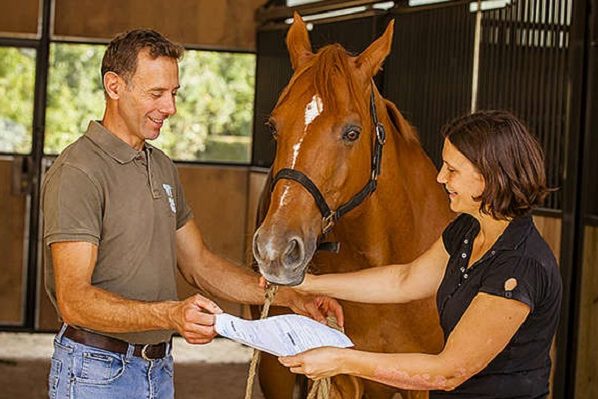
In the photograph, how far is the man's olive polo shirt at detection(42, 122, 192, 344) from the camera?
7.23ft

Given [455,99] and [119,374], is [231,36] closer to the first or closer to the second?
[455,99]

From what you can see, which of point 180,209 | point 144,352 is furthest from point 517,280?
point 180,209

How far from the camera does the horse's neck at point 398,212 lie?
2.74 metres

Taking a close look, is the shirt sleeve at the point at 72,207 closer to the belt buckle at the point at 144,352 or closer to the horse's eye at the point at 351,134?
the belt buckle at the point at 144,352

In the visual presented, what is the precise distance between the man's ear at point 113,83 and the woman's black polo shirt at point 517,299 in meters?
0.78

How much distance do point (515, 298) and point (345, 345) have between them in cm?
34

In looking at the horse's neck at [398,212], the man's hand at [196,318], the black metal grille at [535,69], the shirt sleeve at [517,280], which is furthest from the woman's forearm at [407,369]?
the black metal grille at [535,69]

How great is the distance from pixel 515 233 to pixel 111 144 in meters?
0.84

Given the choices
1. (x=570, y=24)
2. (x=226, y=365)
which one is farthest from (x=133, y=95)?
(x=226, y=365)

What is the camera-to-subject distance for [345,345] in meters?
2.10

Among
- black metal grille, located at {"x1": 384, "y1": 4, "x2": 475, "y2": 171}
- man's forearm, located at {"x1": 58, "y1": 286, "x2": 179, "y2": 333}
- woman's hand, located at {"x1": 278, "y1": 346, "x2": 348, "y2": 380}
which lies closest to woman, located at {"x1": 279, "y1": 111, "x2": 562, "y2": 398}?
woman's hand, located at {"x1": 278, "y1": 346, "x2": 348, "y2": 380}

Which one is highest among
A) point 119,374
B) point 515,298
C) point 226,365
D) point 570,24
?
point 570,24

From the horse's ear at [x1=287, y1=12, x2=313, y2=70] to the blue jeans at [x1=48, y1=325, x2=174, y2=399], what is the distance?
2.69ft

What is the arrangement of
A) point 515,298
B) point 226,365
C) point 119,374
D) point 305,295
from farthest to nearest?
point 226,365 → point 305,295 → point 119,374 → point 515,298
